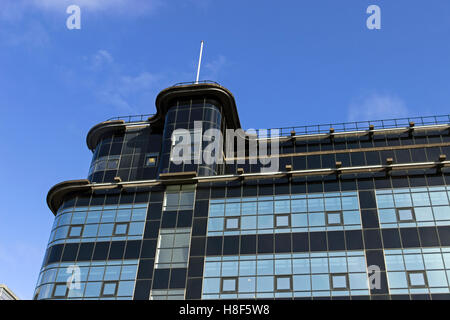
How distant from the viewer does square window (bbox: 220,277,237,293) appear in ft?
121

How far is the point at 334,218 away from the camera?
38.8 meters

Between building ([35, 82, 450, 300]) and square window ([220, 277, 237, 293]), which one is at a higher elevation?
building ([35, 82, 450, 300])

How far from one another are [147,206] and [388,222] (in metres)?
20.8

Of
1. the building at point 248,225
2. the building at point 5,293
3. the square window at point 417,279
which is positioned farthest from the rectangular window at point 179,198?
the building at point 5,293

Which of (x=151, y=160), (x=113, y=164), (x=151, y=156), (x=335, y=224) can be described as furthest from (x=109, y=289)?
(x=335, y=224)

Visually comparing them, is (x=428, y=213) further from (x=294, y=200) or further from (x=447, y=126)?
(x=447, y=126)

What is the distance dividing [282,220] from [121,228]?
14.2m

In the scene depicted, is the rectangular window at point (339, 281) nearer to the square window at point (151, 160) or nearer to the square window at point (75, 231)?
the square window at point (151, 160)

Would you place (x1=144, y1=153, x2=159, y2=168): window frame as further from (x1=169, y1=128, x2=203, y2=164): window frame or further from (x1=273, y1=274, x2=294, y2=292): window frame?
(x1=273, y1=274, x2=294, y2=292): window frame

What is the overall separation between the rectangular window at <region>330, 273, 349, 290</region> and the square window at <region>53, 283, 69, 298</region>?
21.5 m

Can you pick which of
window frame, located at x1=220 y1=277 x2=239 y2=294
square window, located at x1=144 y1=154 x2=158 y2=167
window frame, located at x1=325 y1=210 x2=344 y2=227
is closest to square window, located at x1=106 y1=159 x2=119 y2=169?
square window, located at x1=144 y1=154 x2=158 y2=167

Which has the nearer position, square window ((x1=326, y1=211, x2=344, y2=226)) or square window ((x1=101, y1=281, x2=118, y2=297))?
square window ((x1=101, y1=281, x2=118, y2=297))

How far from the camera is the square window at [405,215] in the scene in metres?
37.8

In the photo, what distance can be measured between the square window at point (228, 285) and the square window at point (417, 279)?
517 inches
